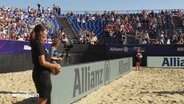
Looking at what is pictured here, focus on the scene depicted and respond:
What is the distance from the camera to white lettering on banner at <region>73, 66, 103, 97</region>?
10469mm

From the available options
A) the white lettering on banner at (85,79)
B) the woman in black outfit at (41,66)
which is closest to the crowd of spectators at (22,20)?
the white lettering on banner at (85,79)

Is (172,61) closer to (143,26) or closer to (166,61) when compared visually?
(166,61)

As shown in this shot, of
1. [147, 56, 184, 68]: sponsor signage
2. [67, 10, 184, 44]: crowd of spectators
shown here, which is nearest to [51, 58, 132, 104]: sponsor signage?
[147, 56, 184, 68]: sponsor signage

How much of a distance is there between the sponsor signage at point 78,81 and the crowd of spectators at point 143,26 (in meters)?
17.7

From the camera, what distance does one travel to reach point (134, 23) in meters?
36.7

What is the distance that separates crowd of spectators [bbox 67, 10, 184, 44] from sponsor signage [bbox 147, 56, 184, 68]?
3809mm

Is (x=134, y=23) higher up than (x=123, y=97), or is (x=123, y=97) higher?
(x=134, y=23)

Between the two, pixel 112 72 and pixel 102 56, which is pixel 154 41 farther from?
pixel 112 72

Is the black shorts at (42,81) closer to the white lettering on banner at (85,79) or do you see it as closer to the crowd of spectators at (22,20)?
the white lettering on banner at (85,79)

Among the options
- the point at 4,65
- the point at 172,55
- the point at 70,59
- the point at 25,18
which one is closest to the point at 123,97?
the point at 4,65

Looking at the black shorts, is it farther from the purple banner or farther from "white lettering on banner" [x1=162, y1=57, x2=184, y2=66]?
"white lettering on banner" [x1=162, y1=57, x2=184, y2=66]

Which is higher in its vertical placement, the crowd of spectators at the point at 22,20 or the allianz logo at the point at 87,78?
the crowd of spectators at the point at 22,20

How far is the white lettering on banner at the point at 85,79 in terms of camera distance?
10.5m

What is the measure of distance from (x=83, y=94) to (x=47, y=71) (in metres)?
5.39
